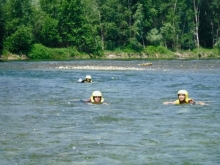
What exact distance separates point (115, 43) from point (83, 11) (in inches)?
362

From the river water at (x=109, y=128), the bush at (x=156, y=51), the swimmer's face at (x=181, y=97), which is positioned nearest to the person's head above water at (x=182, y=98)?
the swimmer's face at (x=181, y=97)

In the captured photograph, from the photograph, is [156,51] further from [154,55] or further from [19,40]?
[19,40]

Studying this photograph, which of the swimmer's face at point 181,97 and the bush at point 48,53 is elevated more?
the swimmer's face at point 181,97

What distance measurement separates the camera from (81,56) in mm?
95250

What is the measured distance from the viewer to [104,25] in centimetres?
10550

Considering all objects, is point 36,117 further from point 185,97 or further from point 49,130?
point 185,97

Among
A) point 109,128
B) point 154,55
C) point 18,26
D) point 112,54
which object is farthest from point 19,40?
point 109,128

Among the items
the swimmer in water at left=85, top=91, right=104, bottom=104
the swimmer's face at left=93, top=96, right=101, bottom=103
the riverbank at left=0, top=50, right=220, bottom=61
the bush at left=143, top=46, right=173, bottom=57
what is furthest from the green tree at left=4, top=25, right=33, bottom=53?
the swimmer's face at left=93, top=96, right=101, bottom=103

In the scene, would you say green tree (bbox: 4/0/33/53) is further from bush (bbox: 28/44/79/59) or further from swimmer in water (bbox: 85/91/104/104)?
swimmer in water (bbox: 85/91/104/104)

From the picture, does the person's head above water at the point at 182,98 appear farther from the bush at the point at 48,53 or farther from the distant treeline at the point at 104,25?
the bush at the point at 48,53

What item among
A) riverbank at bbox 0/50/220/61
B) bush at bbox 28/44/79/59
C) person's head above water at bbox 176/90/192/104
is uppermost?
person's head above water at bbox 176/90/192/104

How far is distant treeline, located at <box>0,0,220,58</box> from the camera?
92062 millimetres

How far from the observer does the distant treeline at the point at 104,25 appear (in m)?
92.1

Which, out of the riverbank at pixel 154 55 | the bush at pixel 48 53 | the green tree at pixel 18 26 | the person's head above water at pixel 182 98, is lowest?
the riverbank at pixel 154 55
